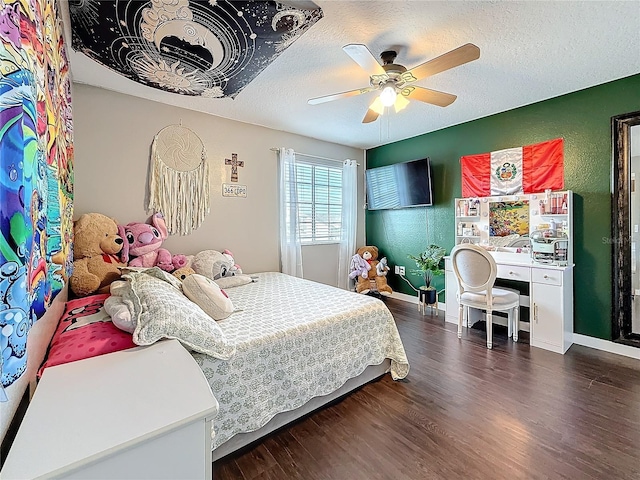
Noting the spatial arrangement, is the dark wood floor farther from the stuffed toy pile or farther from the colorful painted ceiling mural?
the colorful painted ceiling mural

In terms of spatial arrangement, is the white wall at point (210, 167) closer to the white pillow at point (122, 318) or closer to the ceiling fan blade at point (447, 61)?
the white pillow at point (122, 318)

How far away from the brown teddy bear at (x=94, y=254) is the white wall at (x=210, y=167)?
11.1 inches

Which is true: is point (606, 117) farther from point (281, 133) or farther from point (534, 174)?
point (281, 133)

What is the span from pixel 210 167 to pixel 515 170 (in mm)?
3476

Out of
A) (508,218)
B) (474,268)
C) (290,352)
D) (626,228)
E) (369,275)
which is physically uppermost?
(508,218)

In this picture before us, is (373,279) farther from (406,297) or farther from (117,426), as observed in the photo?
(117,426)

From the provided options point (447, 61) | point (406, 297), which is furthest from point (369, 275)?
point (447, 61)

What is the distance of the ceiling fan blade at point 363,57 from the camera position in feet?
5.63

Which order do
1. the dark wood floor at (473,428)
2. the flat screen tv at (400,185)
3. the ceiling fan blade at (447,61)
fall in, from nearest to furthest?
the dark wood floor at (473,428), the ceiling fan blade at (447,61), the flat screen tv at (400,185)

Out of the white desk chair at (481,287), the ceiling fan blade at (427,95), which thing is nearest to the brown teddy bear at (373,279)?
the white desk chair at (481,287)

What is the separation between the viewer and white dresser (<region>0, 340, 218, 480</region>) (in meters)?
0.73

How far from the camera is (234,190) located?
3596 millimetres

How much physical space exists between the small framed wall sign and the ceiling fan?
167 centimetres

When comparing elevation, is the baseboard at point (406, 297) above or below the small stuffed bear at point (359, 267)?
below
